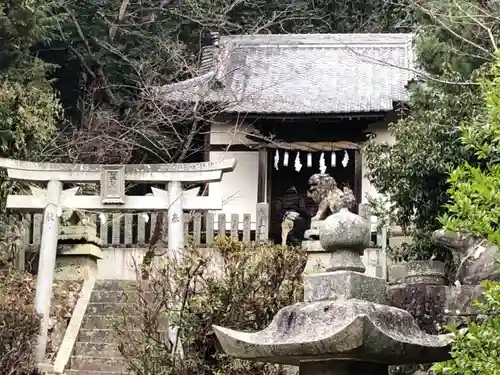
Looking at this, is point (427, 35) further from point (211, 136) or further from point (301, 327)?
point (301, 327)

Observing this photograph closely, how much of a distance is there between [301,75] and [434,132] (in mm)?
9232

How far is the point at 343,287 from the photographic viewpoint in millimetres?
4773

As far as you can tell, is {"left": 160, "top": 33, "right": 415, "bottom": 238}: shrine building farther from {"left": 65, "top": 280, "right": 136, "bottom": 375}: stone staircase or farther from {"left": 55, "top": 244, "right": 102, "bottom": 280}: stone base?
{"left": 65, "top": 280, "right": 136, "bottom": 375}: stone staircase

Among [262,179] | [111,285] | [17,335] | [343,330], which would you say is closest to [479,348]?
[343,330]

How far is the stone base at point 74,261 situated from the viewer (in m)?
12.5

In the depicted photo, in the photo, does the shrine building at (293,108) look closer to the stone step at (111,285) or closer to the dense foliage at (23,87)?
the dense foliage at (23,87)

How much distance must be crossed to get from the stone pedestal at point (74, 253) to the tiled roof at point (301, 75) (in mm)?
5680

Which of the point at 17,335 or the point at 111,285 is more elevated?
the point at 111,285

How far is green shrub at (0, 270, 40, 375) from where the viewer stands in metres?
9.30

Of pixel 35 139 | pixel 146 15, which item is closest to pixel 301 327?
pixel 35 139

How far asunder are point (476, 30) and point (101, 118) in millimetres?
9289

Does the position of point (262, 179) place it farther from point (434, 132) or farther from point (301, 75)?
point (434, 132)


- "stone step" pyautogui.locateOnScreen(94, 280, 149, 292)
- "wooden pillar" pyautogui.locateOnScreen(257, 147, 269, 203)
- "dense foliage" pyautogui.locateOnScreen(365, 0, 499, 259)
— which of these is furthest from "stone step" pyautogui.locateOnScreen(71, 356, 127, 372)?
"wooden pillar" pyautogui.locateOnScreen(257, 147, 269, 203)

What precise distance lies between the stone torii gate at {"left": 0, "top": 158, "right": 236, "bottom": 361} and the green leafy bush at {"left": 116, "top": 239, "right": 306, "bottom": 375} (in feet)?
6.80
